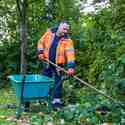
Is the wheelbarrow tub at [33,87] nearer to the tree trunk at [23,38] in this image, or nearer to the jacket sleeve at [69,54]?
the jacket sleeve at [69,54]

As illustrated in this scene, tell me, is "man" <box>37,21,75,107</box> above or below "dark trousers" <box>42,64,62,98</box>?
above

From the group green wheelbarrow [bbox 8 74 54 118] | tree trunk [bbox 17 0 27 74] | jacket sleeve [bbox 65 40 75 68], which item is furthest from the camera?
tree trunk [bbox 17 0 27 74]

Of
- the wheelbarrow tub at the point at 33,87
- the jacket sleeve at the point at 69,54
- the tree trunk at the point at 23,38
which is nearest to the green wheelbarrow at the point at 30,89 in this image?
the wheelbarrow tub at the point at 33,87

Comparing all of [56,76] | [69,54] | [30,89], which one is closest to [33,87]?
[30,89]

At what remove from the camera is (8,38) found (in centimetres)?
1432

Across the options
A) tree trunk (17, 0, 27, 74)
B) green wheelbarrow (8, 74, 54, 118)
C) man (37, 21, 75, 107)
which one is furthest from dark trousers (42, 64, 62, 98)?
tree trunk (17, 0, 27, 74)

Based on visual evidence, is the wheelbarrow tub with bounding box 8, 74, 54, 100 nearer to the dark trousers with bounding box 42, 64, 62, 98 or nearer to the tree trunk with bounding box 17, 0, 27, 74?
the dark trousers with bounding box 42, 64, 62, 98

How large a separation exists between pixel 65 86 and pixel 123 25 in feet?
7.98

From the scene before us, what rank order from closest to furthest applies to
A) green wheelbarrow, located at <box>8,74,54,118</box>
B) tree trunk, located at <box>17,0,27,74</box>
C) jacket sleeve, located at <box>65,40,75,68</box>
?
green wheelbarrow, located at <box>8,74,54,118</box> < jacket sleeve, located at <box>65,40,75,68</box> < tree trunk, located at <box>17,0,27,74</box>

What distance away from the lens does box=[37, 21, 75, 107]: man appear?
9836mm

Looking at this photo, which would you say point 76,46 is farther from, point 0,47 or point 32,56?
point 0,47

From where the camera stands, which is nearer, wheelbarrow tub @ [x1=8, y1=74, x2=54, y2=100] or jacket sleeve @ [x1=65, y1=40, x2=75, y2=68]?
wheelbarrow tub @ [x1=8, y1=74, x2=54, y2=100]

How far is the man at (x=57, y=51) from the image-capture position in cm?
984

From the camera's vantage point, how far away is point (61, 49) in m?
9.95
